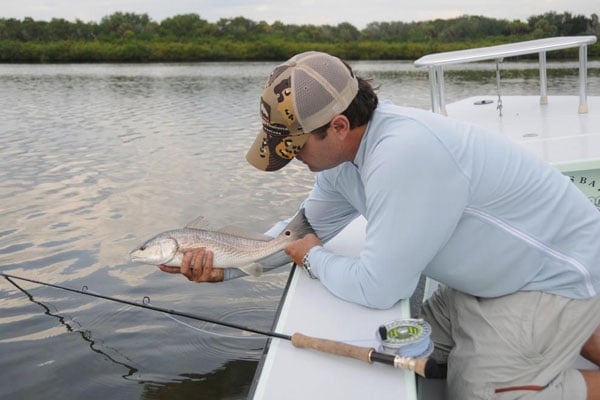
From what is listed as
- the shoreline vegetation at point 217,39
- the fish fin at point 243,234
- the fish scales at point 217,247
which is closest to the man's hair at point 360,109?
the fish scales at point 217,247

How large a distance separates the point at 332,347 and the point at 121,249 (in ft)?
17.1

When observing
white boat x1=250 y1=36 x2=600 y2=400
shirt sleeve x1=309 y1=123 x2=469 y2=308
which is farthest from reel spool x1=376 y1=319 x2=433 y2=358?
shirt sleeve x1=309 y1=123 x2=469 y2=308

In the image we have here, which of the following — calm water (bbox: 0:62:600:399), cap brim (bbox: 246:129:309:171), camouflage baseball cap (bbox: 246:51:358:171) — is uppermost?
camouflage baseball cap (bbox: 246:51:358:171)

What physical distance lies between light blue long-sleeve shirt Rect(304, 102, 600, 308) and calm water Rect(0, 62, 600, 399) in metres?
2.37

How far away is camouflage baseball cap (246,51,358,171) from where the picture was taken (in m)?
2.23

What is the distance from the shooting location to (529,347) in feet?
7.42

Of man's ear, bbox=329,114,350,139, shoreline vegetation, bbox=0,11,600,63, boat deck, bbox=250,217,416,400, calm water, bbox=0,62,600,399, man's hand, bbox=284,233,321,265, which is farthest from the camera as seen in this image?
shoreline vegetation, bbox=0,11,600,63

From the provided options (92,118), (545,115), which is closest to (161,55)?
(92,118)

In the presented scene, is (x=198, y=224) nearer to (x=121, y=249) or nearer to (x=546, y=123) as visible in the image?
(x=121, y=249)

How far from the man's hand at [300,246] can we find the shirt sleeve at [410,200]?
0.61 metres

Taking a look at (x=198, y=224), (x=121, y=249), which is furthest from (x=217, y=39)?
(x=198, y=224)

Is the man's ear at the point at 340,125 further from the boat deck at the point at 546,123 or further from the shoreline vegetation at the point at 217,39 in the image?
the shoreline vegetation at the point at 217,39

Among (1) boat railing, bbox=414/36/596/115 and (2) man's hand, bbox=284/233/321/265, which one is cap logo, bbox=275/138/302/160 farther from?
(1) boat railing, bbox=414/36/596/115

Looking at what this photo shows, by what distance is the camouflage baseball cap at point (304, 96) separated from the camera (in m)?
2.23
